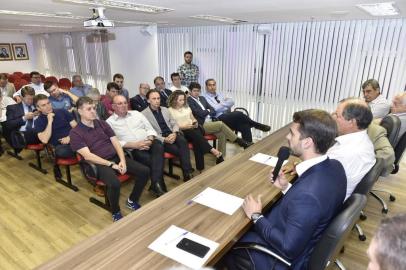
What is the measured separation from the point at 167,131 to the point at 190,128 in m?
0.38

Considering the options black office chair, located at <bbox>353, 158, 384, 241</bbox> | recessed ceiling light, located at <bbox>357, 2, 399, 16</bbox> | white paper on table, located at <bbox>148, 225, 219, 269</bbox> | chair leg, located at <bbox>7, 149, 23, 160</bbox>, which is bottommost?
chair leg, located at <bbox>7, 149, 23, 160</bbox>

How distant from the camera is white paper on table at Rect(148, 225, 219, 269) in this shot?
134 cm

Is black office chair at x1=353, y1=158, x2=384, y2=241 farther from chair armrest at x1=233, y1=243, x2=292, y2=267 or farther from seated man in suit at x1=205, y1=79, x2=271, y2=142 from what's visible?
seated man in suit at x1=205, y1=79, x2=271, y2=142

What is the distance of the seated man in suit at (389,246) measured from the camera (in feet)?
2.34

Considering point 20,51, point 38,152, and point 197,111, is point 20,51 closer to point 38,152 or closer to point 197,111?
point 38,152

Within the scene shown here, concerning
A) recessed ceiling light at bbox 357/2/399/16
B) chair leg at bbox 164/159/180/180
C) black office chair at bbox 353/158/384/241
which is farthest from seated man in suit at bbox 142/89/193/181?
recessed ceiling light at bbox 357/2/399/16

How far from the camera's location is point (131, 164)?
3.12 m

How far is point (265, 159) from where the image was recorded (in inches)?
101

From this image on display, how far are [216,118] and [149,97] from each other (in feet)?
4.95

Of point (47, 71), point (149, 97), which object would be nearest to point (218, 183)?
point (149, 97)

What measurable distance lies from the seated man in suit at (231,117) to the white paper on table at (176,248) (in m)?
3.49

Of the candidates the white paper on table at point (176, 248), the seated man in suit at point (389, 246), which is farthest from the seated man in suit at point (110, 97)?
the seated man in suit at point (389, 246)

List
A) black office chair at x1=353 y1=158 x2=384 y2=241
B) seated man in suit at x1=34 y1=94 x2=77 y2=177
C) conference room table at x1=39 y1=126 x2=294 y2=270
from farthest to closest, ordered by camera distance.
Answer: seated man in suit at x1=34 y1=94 x2=77 y2=177, black office chair at x1=353 y1=158 x2=384 y2=241, conference room table at x1=39 y1=126 x2=294 y2=270

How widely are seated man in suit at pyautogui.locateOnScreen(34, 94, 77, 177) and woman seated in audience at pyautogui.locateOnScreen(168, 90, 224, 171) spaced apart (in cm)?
147
